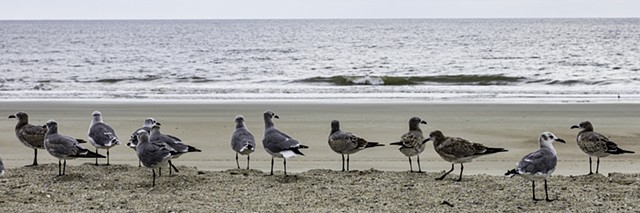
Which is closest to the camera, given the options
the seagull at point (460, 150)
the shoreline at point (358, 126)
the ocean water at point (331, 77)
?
the seagull at point (460, 150)

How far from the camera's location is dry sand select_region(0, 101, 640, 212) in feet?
28.4

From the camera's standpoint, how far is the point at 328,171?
10.8 metres

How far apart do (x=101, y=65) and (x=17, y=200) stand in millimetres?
40660

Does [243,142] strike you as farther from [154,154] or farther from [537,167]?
[537,167]

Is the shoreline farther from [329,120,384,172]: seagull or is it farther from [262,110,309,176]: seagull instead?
[262,110,309,176]: seagull

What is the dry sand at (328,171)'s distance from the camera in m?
8.65

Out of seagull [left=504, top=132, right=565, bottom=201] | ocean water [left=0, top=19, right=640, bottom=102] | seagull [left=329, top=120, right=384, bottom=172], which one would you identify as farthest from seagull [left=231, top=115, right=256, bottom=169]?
ocean water [left=0, top=19, right=640, bottom=102]

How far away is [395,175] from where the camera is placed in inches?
409

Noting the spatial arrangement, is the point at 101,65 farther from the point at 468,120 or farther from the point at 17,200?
the point at 17,200

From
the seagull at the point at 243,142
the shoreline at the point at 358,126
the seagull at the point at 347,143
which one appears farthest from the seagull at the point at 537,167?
the seagull at the point at 243,142

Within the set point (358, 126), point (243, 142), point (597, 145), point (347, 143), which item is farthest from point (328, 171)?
point (358, 126)

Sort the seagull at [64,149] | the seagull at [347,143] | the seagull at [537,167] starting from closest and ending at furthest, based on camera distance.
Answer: the seagull at [537,167] → the seagull at [64,149] → the seagull at [347,143]

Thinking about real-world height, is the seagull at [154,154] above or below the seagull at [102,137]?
below

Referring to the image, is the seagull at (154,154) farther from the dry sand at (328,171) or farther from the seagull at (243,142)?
the seagull at (243,142)
